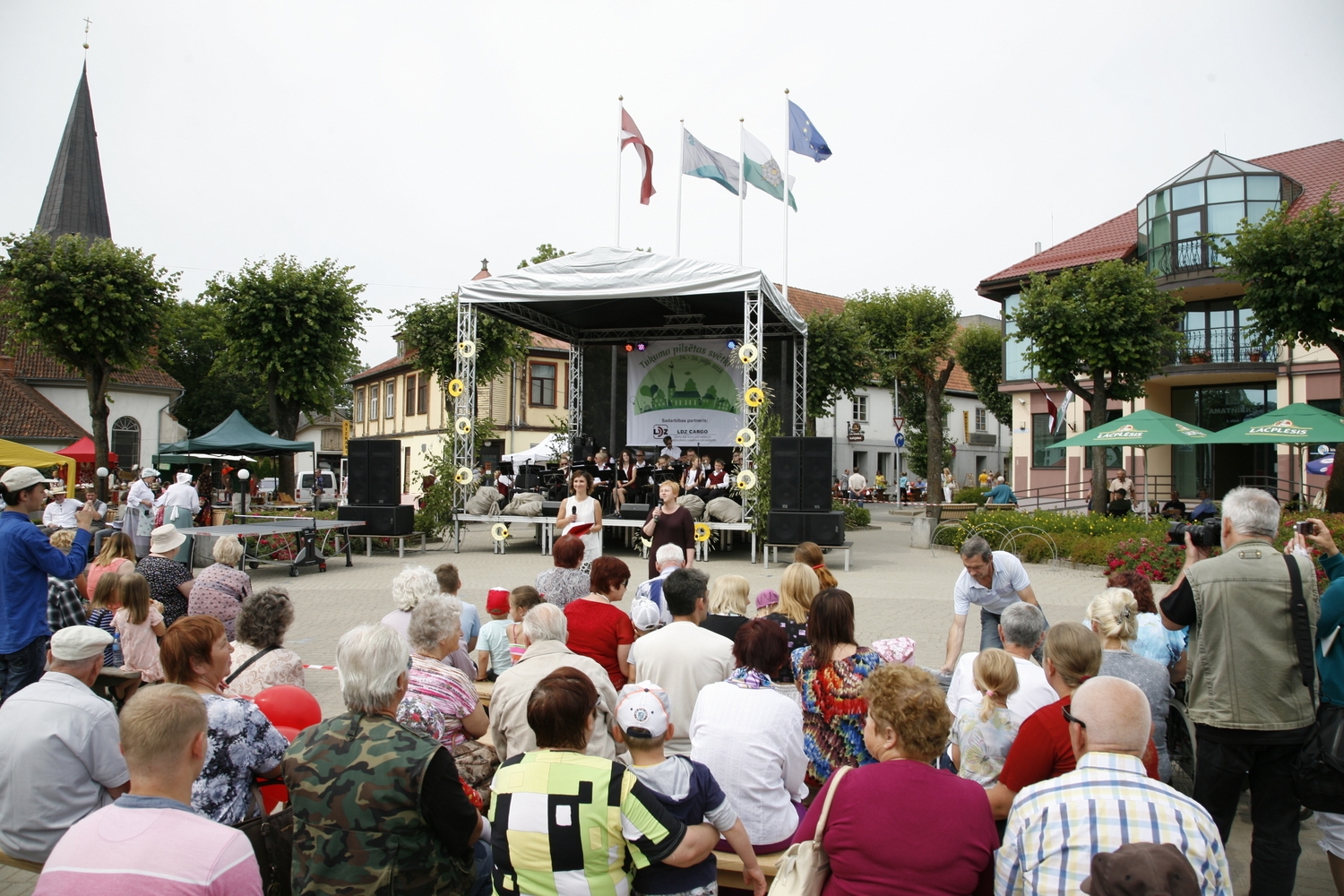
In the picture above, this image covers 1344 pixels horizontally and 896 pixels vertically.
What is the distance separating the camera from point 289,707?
3.30m

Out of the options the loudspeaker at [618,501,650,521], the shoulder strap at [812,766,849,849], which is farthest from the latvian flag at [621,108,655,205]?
the shoulder strap at [812,766,849,849]

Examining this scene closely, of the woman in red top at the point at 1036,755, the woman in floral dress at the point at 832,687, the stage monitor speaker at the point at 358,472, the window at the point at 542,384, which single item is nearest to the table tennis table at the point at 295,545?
the stage monitor speaker at the point at 358,472

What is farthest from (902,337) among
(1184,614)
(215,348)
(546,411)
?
(215,348)

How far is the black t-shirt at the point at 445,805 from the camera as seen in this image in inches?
91.9

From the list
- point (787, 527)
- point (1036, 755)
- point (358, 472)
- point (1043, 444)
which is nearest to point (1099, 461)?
point (1043, 444)

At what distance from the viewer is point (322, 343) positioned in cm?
2191

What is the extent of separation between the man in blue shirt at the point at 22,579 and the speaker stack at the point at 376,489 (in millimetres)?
10041

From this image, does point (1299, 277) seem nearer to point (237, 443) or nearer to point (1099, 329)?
point (1099, 329)

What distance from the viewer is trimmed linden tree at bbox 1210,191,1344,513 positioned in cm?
1436

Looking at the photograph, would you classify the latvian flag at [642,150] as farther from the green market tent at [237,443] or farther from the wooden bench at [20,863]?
the wooden bench at [20,863]

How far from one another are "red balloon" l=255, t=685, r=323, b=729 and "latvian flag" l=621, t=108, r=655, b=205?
16095 mm

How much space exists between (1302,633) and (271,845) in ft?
11.9

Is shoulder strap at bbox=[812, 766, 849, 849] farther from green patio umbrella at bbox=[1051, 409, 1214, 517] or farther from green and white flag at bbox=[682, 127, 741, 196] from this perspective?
green and white flag at bbox=[682, 127, 741, 196]

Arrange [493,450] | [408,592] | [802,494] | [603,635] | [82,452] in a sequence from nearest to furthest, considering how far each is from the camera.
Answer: [603,635]
[408,592]
[802,494]
[82,452]
[493,450]
